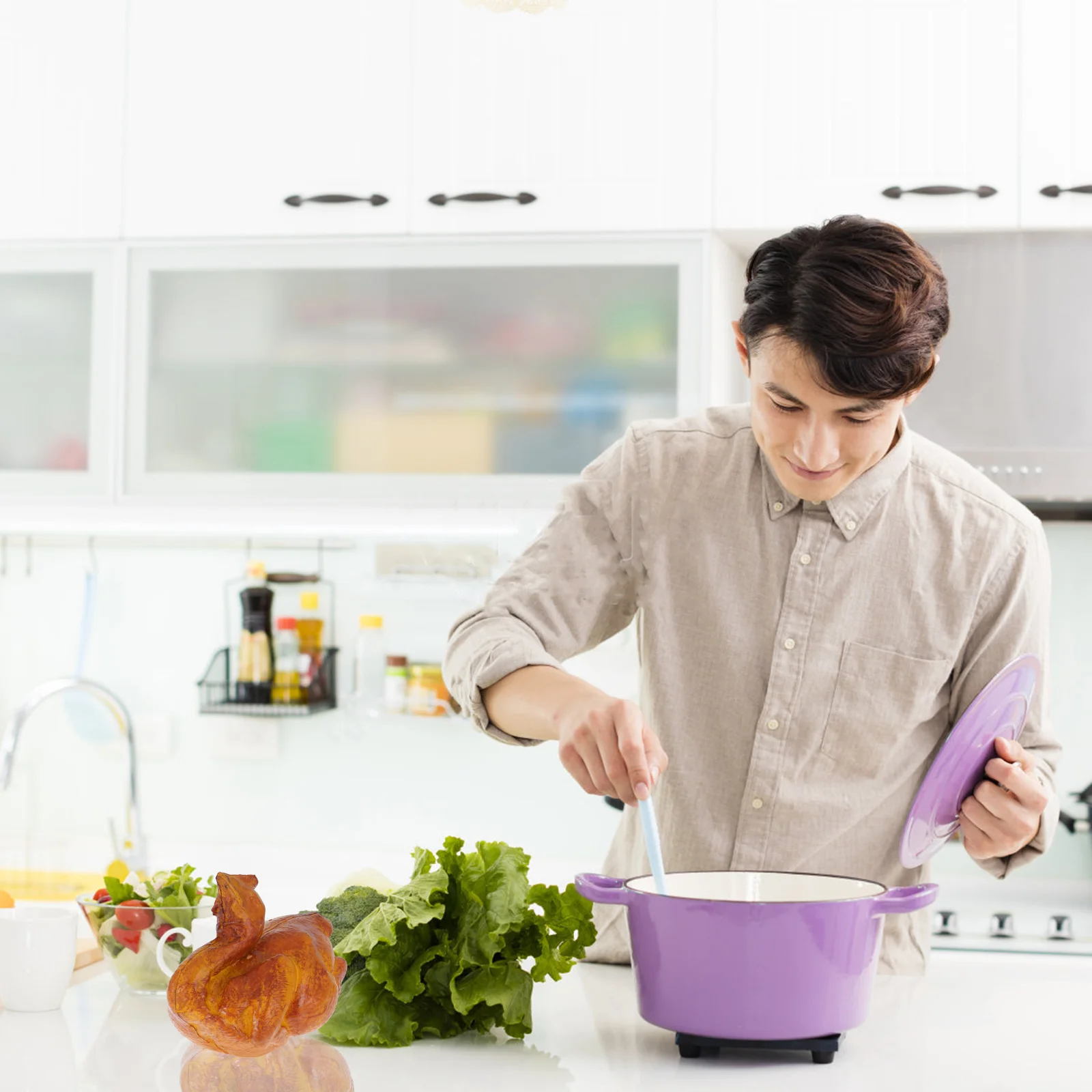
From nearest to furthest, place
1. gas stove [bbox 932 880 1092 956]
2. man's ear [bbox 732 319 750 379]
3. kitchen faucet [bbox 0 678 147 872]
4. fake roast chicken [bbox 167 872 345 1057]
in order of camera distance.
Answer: fake roast chicken [bbox 167 872 345 1057] → man's ear [bbox 732 319 750 379] → gas stove [bbox 932 880 1092 956] → kitchen faucet [bbox 0 678 147 872]

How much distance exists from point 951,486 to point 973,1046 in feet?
1.92

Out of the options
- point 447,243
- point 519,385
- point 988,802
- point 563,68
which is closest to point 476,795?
point 519,385

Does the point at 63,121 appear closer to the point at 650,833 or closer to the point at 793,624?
the point at 793,624

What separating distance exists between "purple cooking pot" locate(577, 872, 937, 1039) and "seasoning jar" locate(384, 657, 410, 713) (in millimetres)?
1659

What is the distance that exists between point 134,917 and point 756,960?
0.59 metres

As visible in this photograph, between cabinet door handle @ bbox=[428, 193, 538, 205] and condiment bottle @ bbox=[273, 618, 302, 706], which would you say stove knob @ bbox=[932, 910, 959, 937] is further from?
cabinet door handle @ bbox=[428, 193, 538, 205]

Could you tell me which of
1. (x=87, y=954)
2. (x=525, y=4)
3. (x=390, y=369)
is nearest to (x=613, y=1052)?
(x=87, y=954)

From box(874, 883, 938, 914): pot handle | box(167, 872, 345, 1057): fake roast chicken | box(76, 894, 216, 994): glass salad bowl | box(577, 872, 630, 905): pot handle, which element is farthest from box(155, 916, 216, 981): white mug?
box(874, 883, 938, 914): pot handle

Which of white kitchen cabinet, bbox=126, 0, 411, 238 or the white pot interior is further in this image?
white kitchen cabinet, bbox=126, 0, 411, 238

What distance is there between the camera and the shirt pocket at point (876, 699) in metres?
1.37

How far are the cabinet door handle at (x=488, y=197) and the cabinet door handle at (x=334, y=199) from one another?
99 mm

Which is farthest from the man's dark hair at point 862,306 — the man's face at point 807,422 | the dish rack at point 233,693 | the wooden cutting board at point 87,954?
the dish rack at point 233,693

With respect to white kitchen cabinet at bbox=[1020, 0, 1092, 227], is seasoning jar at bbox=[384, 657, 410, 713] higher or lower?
lower

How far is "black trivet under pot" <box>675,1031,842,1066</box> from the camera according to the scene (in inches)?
40.1
